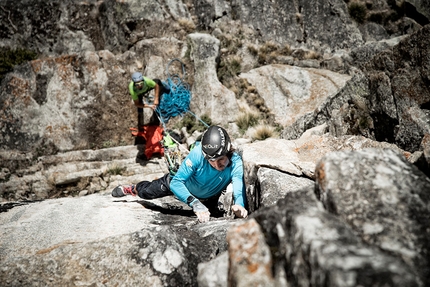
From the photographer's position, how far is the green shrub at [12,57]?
1062cm

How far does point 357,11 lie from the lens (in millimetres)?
15227

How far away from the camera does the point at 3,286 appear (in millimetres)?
3363

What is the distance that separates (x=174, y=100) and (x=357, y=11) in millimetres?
11567

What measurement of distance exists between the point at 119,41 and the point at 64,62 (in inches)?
106

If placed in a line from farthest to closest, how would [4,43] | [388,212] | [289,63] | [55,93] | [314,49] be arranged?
[314,49] < [289,63] < [4,43] < [55,93] < [388,212]

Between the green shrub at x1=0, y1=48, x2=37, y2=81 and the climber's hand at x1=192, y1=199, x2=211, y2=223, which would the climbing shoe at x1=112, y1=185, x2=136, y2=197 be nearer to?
the climber's hand at x1=192, y1=199, x2=211, y2=223

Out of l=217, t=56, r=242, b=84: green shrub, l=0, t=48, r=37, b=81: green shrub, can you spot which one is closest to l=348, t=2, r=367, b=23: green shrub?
l=217, t=56, r=242, b=84: green shrub

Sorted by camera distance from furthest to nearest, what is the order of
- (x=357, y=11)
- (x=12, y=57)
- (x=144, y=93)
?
(x=357, y=11) → (x=12, y=57) → (x=144, y=93)

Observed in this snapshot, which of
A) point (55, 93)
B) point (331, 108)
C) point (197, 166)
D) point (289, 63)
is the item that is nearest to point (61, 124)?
point (55, 93)

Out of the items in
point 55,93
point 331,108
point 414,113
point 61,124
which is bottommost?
point 61,124

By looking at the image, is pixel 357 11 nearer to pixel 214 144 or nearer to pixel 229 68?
pixel 229 68

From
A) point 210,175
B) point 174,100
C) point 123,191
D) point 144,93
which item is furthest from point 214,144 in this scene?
point 174,100

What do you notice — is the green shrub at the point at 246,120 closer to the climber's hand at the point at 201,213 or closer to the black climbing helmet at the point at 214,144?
the black climbing helmet at the point at 214,144

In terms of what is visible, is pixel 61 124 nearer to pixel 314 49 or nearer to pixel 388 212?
pixel 388 212
